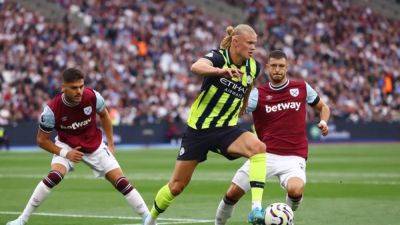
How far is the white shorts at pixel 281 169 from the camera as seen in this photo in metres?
11.5

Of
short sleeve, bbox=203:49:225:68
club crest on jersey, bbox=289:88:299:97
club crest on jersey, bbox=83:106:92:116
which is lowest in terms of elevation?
club crest on jersey, bbox=83:106:92:116

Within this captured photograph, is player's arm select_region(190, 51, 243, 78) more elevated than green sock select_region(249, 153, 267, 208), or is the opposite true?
player's arm select_region(190, 51, 243, 78)

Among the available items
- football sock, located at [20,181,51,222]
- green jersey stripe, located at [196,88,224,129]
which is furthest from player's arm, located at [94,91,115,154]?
green jersey stripe, located at [196,88,224,129]

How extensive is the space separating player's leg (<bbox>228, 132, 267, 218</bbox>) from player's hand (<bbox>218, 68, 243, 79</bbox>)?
→ 786mm

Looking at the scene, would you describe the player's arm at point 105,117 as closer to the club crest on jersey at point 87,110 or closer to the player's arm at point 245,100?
the club crest on jersey at point 87,110

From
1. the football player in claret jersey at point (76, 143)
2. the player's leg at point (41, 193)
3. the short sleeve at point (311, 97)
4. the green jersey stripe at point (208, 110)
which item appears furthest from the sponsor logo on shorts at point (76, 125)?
the short sleeve at point (311, 97)

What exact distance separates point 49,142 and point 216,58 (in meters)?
2.51

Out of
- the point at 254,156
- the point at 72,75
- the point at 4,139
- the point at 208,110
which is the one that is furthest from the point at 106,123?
the point at 4,139

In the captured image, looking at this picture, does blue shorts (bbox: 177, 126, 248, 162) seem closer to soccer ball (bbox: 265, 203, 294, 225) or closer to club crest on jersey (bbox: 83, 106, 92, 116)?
soccer ball (bbox: 265, 203, 294, 225)

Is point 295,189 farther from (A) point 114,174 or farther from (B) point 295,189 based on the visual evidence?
(A) point 114,174

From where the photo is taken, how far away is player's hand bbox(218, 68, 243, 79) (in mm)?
10414

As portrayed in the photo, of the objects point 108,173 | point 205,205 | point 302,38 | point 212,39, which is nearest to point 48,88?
point 212,39

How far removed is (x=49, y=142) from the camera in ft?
39.5

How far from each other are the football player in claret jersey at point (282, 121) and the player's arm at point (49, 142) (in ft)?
6.40
